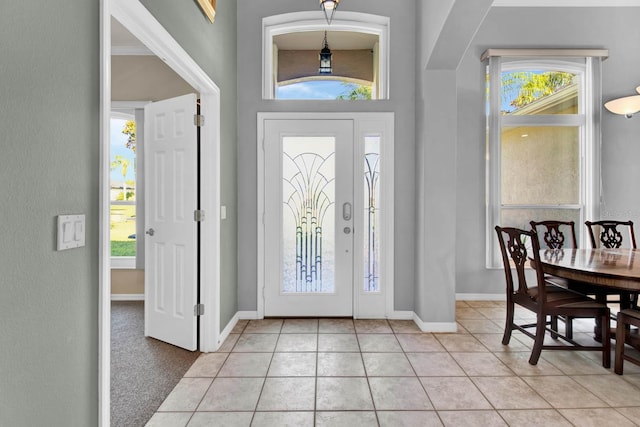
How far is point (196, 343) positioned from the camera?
115 inches

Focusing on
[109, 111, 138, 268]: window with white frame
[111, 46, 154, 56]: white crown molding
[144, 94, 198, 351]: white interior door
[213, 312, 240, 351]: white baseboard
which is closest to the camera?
[144, 94, 198, 351]: white interior door

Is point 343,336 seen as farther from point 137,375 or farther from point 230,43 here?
point 230,43

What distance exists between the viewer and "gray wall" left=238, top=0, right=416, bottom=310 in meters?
3.69

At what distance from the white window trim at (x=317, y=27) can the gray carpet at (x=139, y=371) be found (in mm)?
2549

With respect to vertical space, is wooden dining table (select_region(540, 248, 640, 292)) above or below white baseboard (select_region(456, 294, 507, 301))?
above

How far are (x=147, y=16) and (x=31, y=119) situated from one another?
960 millimetres

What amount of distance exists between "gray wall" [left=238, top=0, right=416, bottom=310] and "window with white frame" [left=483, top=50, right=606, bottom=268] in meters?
1.37

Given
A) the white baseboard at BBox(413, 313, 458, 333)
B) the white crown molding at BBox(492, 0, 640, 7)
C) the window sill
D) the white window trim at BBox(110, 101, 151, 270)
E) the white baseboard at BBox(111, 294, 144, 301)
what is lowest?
the white baseboard at BBox(413, 313, 458, 333)

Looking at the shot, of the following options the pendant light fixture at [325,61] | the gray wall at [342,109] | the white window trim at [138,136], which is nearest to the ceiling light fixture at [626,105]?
the gray wall at [342,109]

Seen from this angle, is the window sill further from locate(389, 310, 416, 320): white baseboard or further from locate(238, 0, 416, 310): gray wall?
locate(389, 310, 416, 320): white baseboard

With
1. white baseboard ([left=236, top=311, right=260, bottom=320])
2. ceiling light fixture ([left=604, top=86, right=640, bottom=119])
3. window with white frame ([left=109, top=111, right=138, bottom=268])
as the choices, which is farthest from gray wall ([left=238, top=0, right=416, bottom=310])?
ceiling light fixture ([left=604, top=86, right=640, bottom=119])

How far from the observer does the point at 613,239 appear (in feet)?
12.8

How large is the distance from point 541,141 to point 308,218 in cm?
309

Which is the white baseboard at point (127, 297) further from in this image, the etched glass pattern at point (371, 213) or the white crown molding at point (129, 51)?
the white crown molding at point (129, 51)
